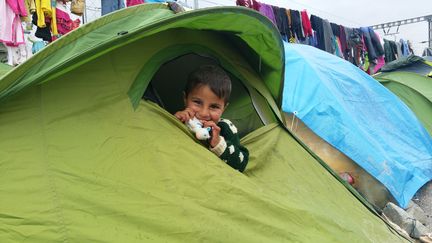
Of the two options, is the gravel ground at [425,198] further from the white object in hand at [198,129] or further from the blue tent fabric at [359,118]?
the white object in hand at [198,129]

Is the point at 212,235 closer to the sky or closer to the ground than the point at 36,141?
closer to the ground

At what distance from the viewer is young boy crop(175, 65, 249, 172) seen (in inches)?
69.7

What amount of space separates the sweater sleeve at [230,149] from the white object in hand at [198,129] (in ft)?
0.25

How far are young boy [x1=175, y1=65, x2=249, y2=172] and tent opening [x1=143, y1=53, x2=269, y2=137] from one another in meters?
0.35

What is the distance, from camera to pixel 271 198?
160cm

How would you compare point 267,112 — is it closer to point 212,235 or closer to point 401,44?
point 212,235

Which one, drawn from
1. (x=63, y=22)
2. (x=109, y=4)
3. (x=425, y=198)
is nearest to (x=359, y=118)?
(x=425, y=198)

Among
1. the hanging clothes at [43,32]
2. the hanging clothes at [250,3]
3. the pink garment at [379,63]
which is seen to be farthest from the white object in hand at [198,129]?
the pink garment at [379,63]

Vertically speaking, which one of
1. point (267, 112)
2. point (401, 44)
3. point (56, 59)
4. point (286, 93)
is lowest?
point (401, 44)

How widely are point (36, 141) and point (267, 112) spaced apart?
1343 millimetres

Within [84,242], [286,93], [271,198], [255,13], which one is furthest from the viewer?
[286,93]

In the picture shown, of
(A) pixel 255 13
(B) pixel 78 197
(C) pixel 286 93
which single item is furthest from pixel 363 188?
(B) pixel 78 197

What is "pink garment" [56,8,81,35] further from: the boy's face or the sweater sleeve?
the sweater sleeve

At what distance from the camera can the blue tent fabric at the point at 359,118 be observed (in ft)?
10.6
